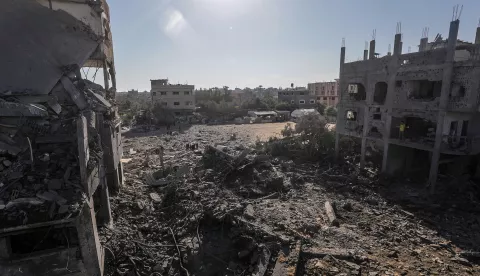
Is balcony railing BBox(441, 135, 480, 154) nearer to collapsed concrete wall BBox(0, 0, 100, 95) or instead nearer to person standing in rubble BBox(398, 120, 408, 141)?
person standing in rubble BBox(398, 120, 408, 141)

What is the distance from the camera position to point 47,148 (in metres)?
7.24

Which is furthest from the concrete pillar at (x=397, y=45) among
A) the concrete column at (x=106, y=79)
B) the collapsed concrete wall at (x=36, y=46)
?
the collapsed concrete wall at (x=36, y=46)

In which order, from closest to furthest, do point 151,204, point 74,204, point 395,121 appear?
point 74,204, point 151,204, point 395,121

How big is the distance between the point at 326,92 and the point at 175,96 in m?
36.9

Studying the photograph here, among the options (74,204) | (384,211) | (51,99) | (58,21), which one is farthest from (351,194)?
(58,21)

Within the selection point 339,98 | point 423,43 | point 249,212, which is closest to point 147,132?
point 339,98

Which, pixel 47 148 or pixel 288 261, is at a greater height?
pixel 47 148

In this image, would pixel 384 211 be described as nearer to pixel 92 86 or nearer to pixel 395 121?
pixel 395 121

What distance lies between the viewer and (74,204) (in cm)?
628

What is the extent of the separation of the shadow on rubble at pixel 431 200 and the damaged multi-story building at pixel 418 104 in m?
1.11

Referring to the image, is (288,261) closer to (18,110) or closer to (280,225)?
(280,225)

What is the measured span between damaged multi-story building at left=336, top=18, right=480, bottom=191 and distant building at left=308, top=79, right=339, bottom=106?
43.2 m

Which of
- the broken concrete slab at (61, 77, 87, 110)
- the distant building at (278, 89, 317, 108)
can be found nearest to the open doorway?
the broken concrete slab at (61, 77, 87, 110)

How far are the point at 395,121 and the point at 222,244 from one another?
1480 cm
